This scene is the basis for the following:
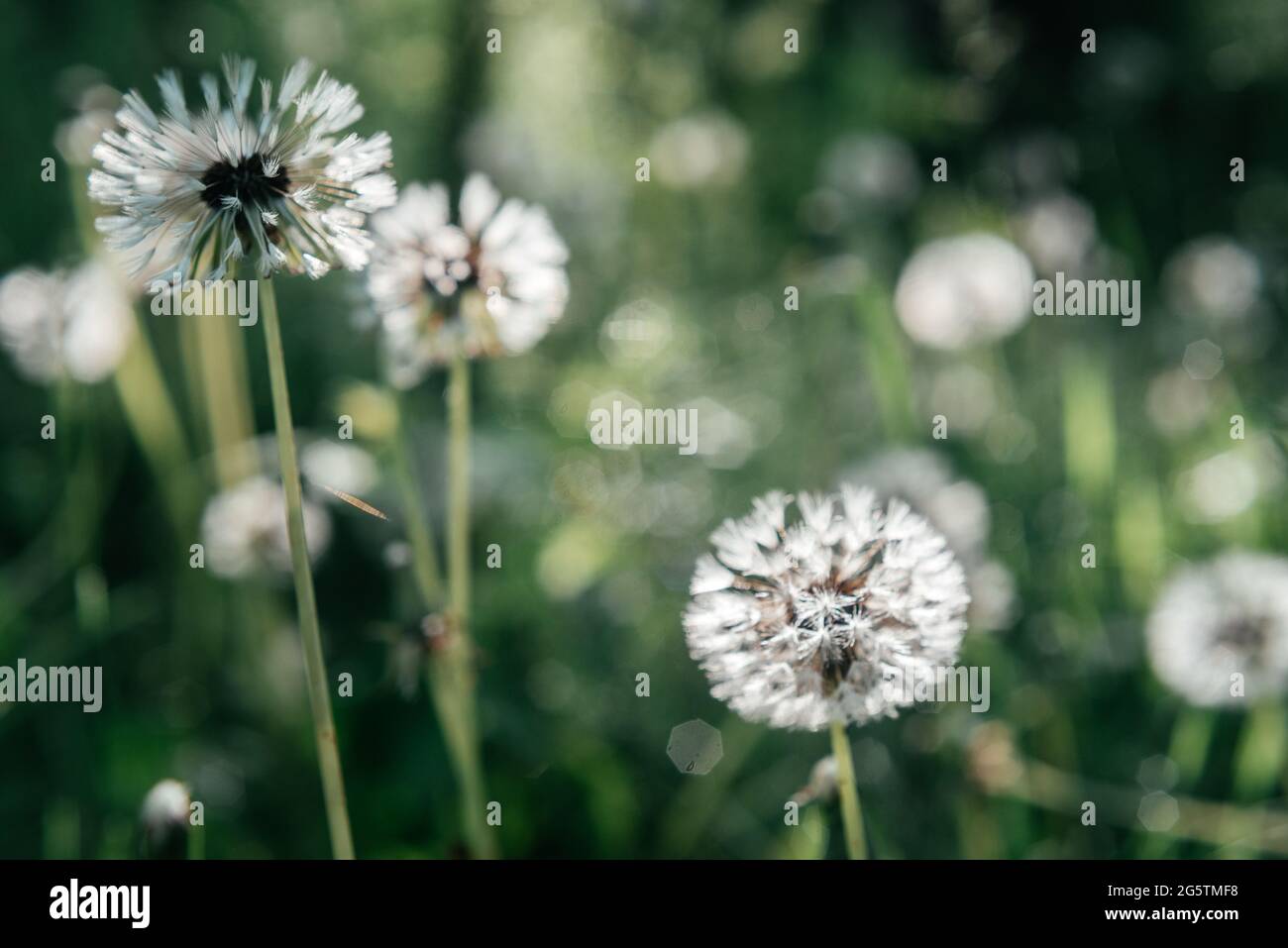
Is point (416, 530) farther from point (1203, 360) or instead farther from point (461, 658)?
point (1203, 360)

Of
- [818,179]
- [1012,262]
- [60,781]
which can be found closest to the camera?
[60,781]

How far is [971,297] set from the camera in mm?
1710

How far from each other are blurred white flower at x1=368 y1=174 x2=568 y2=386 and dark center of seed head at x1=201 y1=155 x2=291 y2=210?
18 cm

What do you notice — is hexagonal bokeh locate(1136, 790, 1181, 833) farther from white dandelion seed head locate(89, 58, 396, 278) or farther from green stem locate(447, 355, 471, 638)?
white dandelion seed head locate(89, 58, 396, 278)

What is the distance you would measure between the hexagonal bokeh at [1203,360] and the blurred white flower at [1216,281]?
0.08 m

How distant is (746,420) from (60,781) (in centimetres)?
99

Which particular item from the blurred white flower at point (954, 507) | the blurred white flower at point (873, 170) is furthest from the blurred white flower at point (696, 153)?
the blurred white flower at point (954, 507)

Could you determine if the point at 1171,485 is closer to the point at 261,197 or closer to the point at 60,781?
the point at 261,197

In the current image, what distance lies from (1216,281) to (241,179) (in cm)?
174

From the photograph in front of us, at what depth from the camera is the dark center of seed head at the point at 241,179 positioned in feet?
2.19

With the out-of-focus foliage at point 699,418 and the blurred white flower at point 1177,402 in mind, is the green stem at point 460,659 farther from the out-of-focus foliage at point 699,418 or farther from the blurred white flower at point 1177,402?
the blurred white flower at point 1177,402

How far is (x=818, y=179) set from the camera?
2.12 meters

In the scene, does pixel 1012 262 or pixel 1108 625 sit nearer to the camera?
pixel 1108 625
